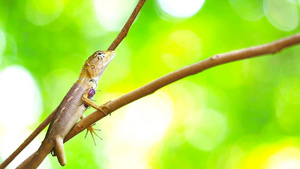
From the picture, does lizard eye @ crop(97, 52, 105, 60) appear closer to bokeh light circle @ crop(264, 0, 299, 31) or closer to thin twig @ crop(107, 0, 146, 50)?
thin twig @ crop(107, 0, 146, 50)

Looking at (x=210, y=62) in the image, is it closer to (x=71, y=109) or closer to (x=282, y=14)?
(x=71, y=109)

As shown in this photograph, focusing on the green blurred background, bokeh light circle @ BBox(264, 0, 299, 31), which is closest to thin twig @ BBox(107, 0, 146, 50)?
the green blurred background

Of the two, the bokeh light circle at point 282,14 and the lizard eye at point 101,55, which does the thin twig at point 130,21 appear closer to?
the lizard eye at point 101,55

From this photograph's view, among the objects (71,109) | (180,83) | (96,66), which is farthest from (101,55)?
(180,83)

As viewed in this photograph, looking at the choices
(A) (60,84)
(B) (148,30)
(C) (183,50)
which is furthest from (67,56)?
(C) (183,50)

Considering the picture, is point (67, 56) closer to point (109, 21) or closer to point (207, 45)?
point (109, 21)

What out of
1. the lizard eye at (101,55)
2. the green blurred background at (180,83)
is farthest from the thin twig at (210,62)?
the green blurred background at (180,83)
